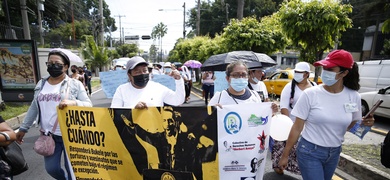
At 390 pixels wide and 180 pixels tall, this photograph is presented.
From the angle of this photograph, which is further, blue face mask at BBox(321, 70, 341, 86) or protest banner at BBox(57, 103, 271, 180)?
protest banner at BBox(57, 103, 271, 180)

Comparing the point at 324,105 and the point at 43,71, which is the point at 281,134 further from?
the point at 43,71

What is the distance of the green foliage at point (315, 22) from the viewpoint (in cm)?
566

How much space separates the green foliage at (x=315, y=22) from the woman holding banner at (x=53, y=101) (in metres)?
5.25

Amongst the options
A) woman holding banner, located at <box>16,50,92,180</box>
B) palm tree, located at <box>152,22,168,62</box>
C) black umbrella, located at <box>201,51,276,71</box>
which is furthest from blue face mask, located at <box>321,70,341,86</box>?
palm tree, located at <box>152,22,168,62</box>

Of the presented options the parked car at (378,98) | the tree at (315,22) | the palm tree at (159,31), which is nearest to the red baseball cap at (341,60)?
the tree at (315,22)

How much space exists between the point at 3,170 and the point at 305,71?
3784 mm

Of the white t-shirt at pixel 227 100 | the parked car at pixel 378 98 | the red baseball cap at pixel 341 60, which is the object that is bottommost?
the parked car at pixel 378 98

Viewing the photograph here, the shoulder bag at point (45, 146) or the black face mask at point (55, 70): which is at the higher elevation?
the black face mask at point (55, 70)

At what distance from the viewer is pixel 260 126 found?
7.91ft

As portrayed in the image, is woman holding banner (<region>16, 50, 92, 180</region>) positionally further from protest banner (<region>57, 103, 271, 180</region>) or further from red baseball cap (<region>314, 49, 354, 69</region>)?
red baseball cap (<region>314, 49, 354, 69</region>)

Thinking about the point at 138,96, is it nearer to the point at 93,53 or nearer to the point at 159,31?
the point at 93,53

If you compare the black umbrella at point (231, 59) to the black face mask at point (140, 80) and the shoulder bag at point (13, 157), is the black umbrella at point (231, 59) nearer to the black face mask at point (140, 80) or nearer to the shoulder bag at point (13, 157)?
the black face mask at point (140, 80)

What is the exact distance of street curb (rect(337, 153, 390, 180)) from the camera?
3326mm

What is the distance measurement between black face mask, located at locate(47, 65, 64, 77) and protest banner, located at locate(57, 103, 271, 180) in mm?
449
